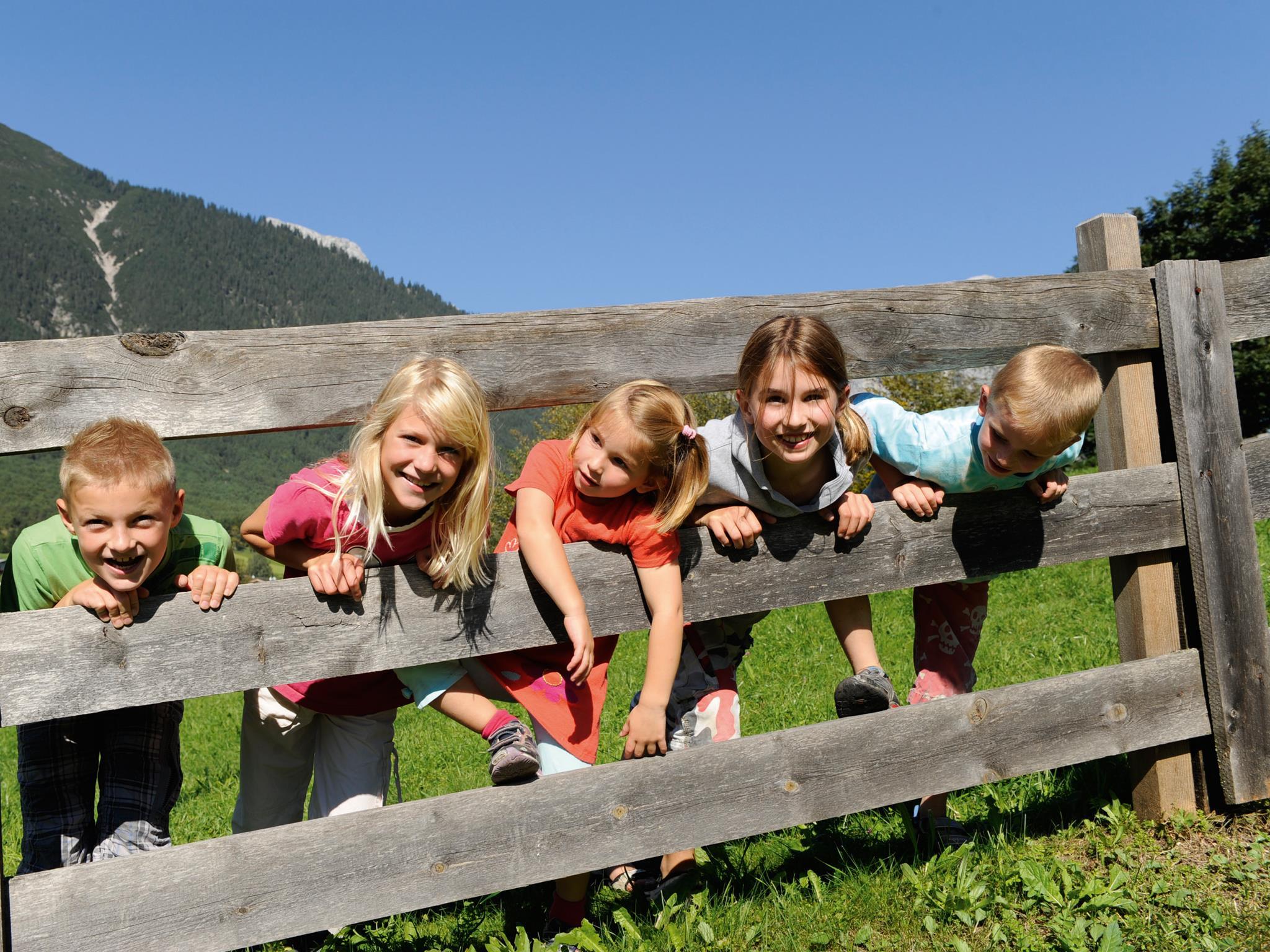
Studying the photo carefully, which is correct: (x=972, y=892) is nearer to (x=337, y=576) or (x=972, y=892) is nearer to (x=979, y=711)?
(x=979, y=711)

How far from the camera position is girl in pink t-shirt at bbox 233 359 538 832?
2.59 m

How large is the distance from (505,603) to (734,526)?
70 cm

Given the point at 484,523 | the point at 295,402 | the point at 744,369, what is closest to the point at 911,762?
the point at 744,369

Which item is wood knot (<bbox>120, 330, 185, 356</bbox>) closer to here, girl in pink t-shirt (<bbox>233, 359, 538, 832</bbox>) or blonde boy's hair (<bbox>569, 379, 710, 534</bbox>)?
girl in pink t-shirt (<bbox>233, 359, 538, 832</bbox>)

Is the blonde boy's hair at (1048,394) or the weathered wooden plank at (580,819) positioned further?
the blonde boy's hair at (1048,394)

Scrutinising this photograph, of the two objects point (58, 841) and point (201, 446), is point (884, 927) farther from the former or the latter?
point (201, 446)

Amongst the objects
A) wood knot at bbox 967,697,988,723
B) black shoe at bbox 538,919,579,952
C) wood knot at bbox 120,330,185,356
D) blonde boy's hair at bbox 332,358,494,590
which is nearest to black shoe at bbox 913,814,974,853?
wood knot at bbox 967,697,988,723

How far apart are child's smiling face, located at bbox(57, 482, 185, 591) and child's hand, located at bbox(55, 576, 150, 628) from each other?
0.06 ft

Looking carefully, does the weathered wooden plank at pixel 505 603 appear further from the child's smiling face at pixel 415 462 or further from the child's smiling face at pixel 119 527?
the child's smiling face at pixel 415 462

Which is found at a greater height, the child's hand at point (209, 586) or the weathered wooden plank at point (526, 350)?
the weathered wooden plank at point (526, 350)

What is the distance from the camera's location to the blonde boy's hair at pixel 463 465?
2590 millimetres

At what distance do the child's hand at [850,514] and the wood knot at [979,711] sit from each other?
2.34 ft

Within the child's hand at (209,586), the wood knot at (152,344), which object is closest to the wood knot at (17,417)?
the wood knot at (152,344)

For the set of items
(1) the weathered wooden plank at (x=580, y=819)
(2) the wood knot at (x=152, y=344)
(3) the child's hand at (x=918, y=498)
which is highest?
(2) the wood knot at (x=152, y=344)
